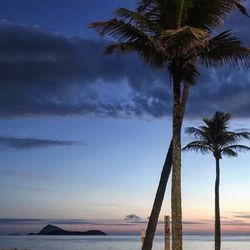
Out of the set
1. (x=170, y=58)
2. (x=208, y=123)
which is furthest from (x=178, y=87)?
(x=208, y=123)

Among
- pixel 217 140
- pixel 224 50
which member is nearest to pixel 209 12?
pixel 224 50

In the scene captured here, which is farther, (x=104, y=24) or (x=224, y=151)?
(x=224, y=151)

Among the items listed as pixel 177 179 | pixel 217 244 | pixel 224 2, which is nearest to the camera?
pixel 177 179

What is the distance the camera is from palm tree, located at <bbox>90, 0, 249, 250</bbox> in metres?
18.0

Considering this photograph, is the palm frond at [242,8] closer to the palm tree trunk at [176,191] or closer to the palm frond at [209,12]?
the palm frond at [209,12]

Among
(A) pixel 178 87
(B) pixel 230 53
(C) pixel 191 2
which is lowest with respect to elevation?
(A) pixel 178 87

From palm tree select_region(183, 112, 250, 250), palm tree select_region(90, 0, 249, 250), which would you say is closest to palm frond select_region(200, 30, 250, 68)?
palm tree select_region(90, 0, 249, 250)

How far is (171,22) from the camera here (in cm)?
1856

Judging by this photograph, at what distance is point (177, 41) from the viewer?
18.0 meters

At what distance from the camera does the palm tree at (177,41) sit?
18047 mm

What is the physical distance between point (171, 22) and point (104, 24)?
213cm

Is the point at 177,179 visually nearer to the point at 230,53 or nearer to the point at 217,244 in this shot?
the point at 230,53

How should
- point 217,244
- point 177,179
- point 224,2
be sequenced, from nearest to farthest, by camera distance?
1. point 177,179
2. point 224,2
3. point 217,244

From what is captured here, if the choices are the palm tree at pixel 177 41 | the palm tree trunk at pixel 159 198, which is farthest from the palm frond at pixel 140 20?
the palm tree trunk at pixel 159 198
